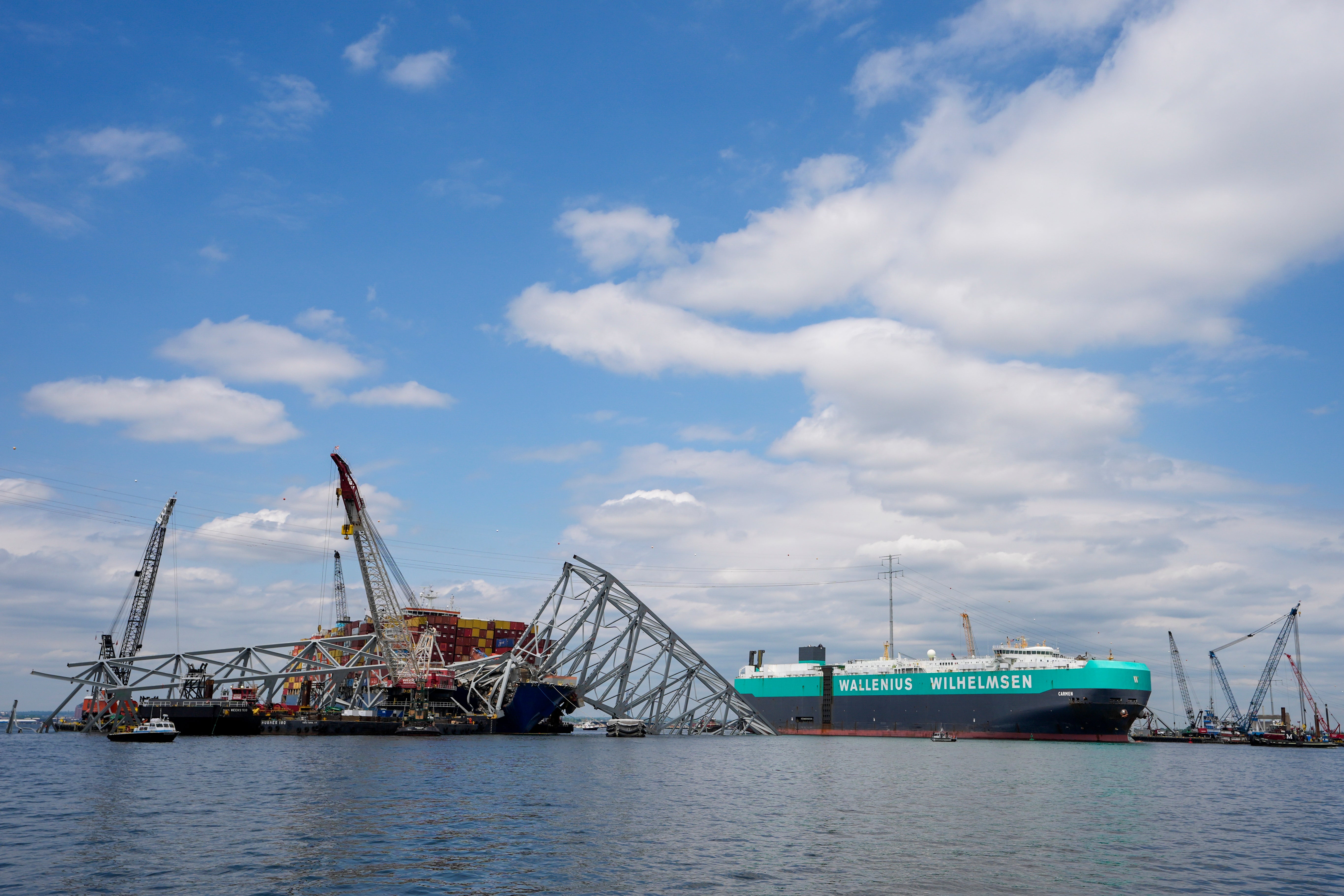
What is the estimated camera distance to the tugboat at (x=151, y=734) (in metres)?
88.0

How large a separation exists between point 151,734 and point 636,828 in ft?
238

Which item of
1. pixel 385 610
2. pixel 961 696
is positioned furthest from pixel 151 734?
pixel 961 696

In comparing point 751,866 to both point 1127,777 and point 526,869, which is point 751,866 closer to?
point 526,869

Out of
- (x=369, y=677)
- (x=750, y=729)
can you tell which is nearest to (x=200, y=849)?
(x=369, y=677)

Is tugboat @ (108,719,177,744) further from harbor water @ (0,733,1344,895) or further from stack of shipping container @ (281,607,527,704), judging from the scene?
stack of shipping container @ (281,607,527,704)

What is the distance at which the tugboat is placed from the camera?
88000 millimetres

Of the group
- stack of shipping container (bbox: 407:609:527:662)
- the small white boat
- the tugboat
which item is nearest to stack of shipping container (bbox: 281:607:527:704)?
stack of shipping container (bbox: 407:609:527:662)

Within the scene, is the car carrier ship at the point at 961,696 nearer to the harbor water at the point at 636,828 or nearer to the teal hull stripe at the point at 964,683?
the teal hull stripe at the point at 964,683

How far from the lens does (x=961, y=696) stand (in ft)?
408

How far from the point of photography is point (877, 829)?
1448 inches

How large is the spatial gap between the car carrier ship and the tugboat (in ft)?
287

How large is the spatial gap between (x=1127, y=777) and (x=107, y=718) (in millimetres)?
126806

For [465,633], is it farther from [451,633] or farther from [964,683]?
[964,683]

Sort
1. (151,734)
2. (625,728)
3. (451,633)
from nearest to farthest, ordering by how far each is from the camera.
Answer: (151,734), (625,728), (451,633)
